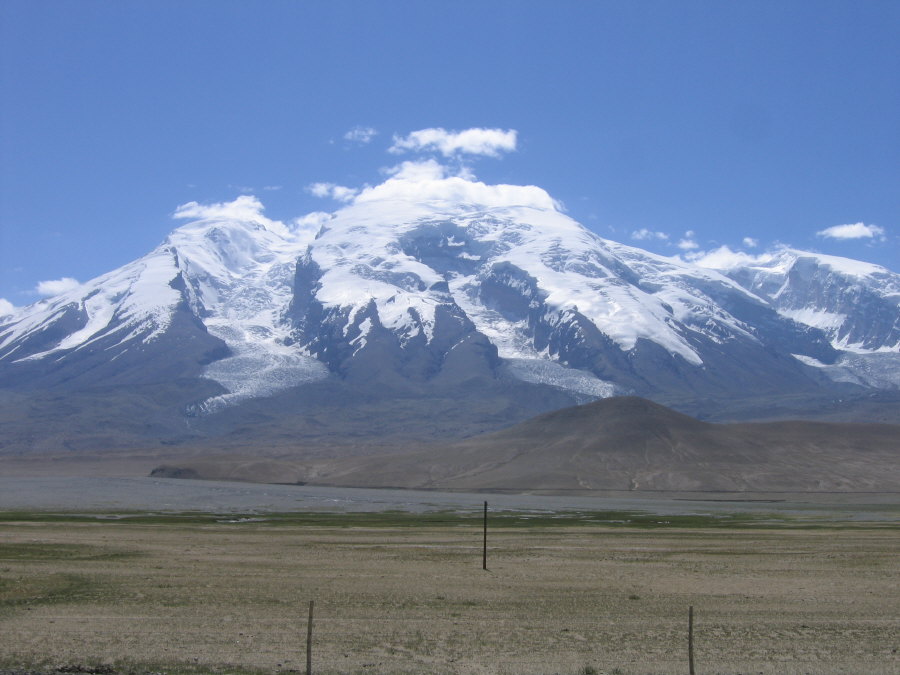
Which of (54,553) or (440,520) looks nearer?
(54,553)

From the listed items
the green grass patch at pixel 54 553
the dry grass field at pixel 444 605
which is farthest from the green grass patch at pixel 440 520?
the green grass patch at pixel 54 553

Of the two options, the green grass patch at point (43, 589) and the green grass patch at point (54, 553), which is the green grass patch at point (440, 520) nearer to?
the green grass patch at point (54, 553)

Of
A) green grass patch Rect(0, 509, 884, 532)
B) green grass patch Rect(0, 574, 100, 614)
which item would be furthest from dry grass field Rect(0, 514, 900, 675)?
green grass patch Rect(0, 509, 884, 532)

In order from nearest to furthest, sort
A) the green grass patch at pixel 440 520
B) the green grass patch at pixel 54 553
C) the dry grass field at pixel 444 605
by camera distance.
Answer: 1. the dry grass field at pixel 444 605
2. the green grass patch at pixel 54 553
3. the green grass patch at pixel 440 520

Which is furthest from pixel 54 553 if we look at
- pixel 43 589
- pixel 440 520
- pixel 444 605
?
pixel 440 520

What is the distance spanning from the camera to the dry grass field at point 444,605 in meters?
29.6

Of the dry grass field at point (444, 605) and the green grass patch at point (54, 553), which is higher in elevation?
the green grass patch at point (54, 553)

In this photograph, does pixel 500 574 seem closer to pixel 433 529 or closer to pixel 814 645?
pixel 814 645

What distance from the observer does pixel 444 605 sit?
39.4m

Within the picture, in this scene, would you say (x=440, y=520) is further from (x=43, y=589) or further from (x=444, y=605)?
→ (x=43, y=589)

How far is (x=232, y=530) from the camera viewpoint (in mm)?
81375

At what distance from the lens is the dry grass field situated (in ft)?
97.1

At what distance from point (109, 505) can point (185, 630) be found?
99095mm

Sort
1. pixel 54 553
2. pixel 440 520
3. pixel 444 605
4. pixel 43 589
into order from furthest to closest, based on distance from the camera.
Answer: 1. pixel 440 520
2. pixel 54 553
3. pixel 43 589
4. pixel 444 605
